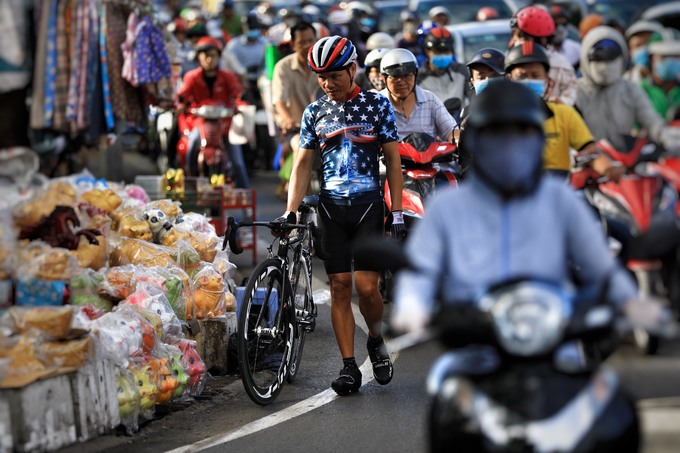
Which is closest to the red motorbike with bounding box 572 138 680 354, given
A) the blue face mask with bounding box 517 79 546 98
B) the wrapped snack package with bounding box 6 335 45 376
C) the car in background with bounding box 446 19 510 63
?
the blue face mask with bounding box 517 79 546 98

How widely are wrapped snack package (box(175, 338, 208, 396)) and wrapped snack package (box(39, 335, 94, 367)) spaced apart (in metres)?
1.24

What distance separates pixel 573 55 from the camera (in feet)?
56.7

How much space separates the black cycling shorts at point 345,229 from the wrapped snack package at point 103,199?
8.04 ft

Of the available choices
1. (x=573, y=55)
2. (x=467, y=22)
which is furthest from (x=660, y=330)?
(x=467, y=22)

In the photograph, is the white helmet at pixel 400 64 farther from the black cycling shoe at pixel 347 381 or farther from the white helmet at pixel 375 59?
the black cycling shoe at pixel 347 381

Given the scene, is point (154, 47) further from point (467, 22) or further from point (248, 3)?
point (248, 3)

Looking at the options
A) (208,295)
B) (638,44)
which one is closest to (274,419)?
(208,295)

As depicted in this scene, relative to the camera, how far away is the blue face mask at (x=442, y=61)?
1376 cm

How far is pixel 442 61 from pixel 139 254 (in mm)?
5594

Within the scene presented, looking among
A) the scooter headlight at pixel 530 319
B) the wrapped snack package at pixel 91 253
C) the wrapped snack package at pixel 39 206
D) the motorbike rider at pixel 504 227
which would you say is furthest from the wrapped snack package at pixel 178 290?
the scooter headlight at pixel 530 319

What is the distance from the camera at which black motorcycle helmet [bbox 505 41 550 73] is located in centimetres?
871

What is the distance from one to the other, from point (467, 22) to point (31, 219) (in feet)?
45.9

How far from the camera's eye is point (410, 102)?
416 inches

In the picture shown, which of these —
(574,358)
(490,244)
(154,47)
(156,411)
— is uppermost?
(154,47)
